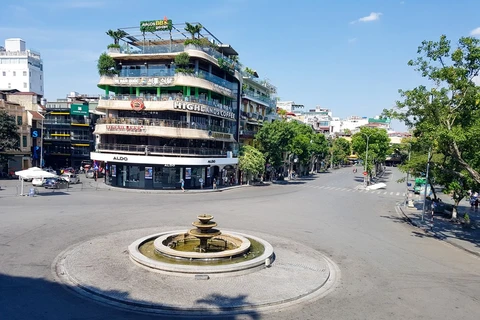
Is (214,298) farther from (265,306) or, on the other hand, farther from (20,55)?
(20,55)

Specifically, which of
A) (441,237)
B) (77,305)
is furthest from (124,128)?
(441,237)

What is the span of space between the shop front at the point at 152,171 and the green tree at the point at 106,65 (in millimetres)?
9935

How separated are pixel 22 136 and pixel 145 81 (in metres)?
23.8

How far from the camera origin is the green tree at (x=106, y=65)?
40469mm

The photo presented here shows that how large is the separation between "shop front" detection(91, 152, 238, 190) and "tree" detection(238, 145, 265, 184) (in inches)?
224

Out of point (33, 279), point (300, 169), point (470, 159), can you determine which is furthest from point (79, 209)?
point (300, 169)

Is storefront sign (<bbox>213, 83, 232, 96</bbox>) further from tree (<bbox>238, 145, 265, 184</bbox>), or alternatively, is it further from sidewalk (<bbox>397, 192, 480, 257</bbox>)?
sidewalk (<bbox>397, 192, 480, 257</bbox>)

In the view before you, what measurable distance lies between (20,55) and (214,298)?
103805 mm

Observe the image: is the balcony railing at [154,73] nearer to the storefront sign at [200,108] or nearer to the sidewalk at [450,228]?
the storefront sign at [200,108]

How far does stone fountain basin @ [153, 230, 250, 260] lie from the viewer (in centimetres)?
1363

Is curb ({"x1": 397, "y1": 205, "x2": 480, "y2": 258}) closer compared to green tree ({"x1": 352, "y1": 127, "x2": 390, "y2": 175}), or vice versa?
curb ({"x1": 397, "y1": 205, "x2": 480, "y2": 258})

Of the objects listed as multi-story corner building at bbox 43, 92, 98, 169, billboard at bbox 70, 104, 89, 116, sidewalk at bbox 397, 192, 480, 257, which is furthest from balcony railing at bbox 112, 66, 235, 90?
sidewalk at bbox 397, 192, 480, 257

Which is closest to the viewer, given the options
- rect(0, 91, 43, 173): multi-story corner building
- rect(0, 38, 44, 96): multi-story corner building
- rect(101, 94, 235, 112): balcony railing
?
rect(101, 94, 235, 112): balcony railing

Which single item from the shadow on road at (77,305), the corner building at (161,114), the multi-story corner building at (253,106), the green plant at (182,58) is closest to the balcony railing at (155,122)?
the corner building at (161,114)
